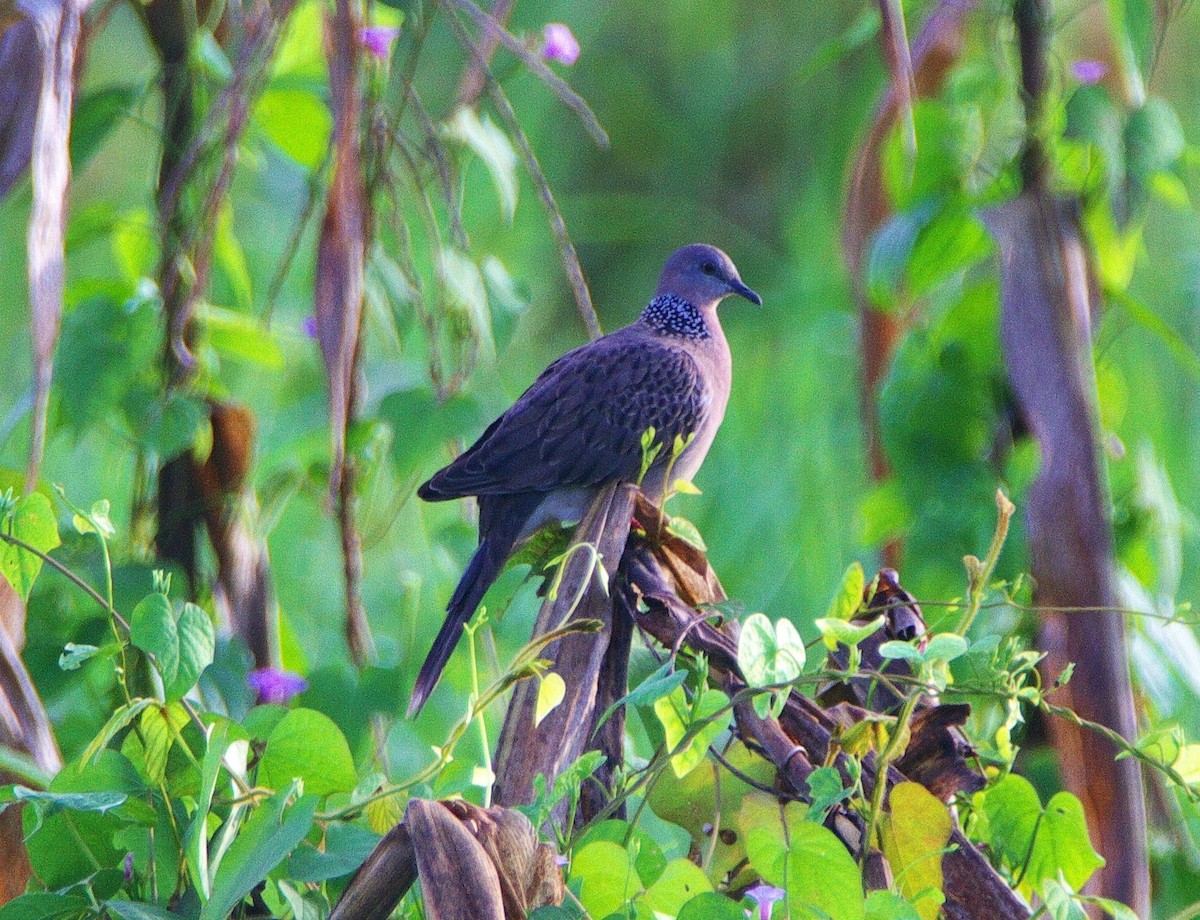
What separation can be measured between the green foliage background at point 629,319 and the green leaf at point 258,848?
1.97 ft

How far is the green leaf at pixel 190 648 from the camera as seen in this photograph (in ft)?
2.36

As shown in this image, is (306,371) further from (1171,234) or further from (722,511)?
(1171,234)

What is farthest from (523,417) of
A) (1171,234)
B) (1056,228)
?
(1171,234)

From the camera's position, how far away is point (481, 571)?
4.83 feet

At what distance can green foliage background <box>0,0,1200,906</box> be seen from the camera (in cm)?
147

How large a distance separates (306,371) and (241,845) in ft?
5.86

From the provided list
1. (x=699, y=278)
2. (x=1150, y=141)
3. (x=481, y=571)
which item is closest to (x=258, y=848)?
(x=481, y=571)

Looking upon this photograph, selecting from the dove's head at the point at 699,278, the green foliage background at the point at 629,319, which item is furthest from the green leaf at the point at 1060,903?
the dove's head at the point at 699,278

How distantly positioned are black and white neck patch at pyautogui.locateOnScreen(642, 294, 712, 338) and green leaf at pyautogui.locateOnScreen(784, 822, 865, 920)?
1.34 meters

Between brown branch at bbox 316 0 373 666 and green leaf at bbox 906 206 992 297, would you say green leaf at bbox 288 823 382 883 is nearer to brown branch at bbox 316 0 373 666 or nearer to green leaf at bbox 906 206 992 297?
brown branch at bbox 316 0 373 666

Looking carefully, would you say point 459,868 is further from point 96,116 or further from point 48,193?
point 96,116

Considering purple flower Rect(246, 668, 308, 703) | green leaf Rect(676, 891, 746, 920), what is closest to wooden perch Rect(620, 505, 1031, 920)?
green leaf Rect(676, 891, 746, 920)

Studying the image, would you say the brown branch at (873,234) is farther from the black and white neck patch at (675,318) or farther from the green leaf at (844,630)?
the green leaf at (844,630)

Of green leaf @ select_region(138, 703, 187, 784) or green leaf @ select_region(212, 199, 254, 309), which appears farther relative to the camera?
green leaf @ select_region(212, 199, 254, 309)
